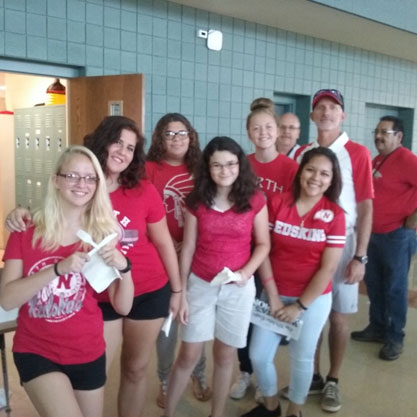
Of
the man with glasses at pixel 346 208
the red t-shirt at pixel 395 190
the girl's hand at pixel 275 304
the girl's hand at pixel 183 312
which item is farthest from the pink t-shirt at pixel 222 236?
the red t-shirt at pixel 395 190

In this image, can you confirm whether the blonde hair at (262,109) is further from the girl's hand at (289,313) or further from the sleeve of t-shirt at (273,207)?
the girl's hand at (289,313)

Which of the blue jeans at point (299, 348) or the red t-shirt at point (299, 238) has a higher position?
the red t-shirt at point (299, 238)

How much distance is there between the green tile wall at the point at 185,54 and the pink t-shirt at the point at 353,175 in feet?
7.75

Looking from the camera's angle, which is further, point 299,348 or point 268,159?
point 268,159

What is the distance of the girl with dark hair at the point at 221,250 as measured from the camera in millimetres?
1845

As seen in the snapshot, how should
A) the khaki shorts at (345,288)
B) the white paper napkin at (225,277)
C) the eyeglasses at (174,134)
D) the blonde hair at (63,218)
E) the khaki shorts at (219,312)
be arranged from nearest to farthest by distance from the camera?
the blonde hair at (63,218) < the white paper napkin at (225,277) < the khaki shorts at (219,312) < the eyeglasses at (174,134) < the khaki shorts at (345,288)

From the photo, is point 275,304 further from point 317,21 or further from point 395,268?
point 317,21

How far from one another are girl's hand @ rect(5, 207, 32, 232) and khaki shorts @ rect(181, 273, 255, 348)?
0.76 m

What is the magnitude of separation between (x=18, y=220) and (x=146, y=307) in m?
0.59

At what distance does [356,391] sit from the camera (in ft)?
8.26

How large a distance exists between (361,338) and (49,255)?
2528 millimetres

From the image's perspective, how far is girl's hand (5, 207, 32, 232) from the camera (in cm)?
139

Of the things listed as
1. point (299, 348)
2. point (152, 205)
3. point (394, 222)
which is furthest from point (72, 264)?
point (394, 222)

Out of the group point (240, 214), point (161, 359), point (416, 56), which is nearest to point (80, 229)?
point (240, 214)
